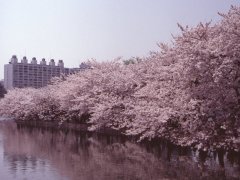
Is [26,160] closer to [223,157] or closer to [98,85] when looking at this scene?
[223,157]

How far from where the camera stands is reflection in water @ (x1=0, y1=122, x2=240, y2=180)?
2466 centimetres

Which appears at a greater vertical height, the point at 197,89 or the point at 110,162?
the point at 197,89

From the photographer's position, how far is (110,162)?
29.6m

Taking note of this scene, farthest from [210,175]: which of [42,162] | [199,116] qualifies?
[42,162]

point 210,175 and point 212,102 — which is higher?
point 212,102

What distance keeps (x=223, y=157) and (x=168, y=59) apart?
9863mm

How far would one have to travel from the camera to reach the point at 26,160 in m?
31.2

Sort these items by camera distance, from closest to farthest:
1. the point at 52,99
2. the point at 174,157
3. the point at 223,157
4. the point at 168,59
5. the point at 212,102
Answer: the point at 212,102
the point at 223,157
the point at 174,157
the point at 168,59
the point at 52,99

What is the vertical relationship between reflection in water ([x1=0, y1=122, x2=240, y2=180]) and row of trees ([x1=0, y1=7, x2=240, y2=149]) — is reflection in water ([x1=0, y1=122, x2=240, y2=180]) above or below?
below

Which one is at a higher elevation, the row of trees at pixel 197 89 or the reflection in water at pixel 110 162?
the row of trees at pixel 197 89

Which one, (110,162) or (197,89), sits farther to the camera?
(110,162)

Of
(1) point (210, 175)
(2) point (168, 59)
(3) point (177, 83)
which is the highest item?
(2) point (168, 59)

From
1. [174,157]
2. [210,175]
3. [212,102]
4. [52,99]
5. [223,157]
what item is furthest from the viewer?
[52,99]

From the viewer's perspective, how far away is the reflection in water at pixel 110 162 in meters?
24.7
